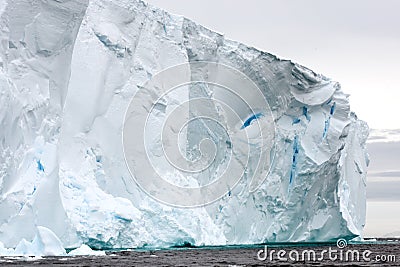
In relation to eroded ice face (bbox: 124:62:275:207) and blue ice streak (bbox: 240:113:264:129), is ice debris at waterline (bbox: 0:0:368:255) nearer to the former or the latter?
blue ice streak (bbox: 240:113:264:129)

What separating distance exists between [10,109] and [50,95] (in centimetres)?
168

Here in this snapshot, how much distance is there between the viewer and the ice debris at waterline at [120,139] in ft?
65.1

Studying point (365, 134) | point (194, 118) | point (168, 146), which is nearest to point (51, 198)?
point (168, 146)

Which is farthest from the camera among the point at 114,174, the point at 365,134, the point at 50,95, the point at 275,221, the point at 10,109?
the point at 365,134

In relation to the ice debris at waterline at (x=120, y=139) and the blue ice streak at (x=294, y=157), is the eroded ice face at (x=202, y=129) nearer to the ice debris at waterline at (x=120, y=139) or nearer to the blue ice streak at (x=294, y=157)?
the ice debris at waterline at (x=120, y=139)

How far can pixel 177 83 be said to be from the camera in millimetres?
26094

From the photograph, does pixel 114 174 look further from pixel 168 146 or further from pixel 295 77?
pixel 295 77

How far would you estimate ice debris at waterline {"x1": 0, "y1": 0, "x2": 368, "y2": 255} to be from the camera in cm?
1984

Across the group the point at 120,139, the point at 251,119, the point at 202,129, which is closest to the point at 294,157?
the point at 251,119

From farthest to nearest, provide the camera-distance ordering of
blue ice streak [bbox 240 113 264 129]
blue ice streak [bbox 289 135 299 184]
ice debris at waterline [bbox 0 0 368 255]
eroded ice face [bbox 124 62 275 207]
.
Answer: blue ice streak [bbox 240 113 264 129] < blue ice streak [bbox 289 135 299 184] < eroded ice face [bbox 124 62 275 207] < ice debris at waterline [bbox 0 0 368 255]

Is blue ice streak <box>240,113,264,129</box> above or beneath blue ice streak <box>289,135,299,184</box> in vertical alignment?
above

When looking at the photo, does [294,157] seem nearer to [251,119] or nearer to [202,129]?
[251,119]

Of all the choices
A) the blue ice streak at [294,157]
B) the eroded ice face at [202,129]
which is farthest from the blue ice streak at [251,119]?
the blue ice streak at [294,157]

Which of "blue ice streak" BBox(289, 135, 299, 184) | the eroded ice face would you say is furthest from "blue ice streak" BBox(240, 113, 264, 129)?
"blue ice streak" BBox(289, 135, 299, 184)
